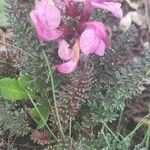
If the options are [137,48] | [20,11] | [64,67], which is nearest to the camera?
[64,67]

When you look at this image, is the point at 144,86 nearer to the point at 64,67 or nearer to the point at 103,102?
the point at 103,102

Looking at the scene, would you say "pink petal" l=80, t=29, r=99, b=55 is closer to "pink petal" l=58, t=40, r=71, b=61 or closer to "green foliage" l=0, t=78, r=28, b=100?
"pink petal" l=58, t=40, r=71, b=61

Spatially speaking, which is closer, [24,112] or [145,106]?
[24,112]

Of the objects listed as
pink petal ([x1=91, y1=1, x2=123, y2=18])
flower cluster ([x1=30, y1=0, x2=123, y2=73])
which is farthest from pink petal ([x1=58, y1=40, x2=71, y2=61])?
pink petal ([x1=91, y1=1, x2=123, y2=18])

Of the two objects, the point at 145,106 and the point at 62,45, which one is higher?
the point at 62,45

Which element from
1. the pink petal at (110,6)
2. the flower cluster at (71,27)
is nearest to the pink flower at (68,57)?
the flower cluster at (71,27)

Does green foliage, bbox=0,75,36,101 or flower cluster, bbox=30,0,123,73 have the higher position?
flower cluster, bbox=30,0,123,73

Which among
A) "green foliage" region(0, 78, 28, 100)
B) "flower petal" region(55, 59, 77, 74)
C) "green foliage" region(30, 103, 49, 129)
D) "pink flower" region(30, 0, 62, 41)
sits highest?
"pink flower" region(30, 0, 62, 41)

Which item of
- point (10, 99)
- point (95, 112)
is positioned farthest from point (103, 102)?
point (10, 99)

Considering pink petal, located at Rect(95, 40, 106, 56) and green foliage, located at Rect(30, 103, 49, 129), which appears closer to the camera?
pink petal, located at Rect(95, 40, 106, 56)
